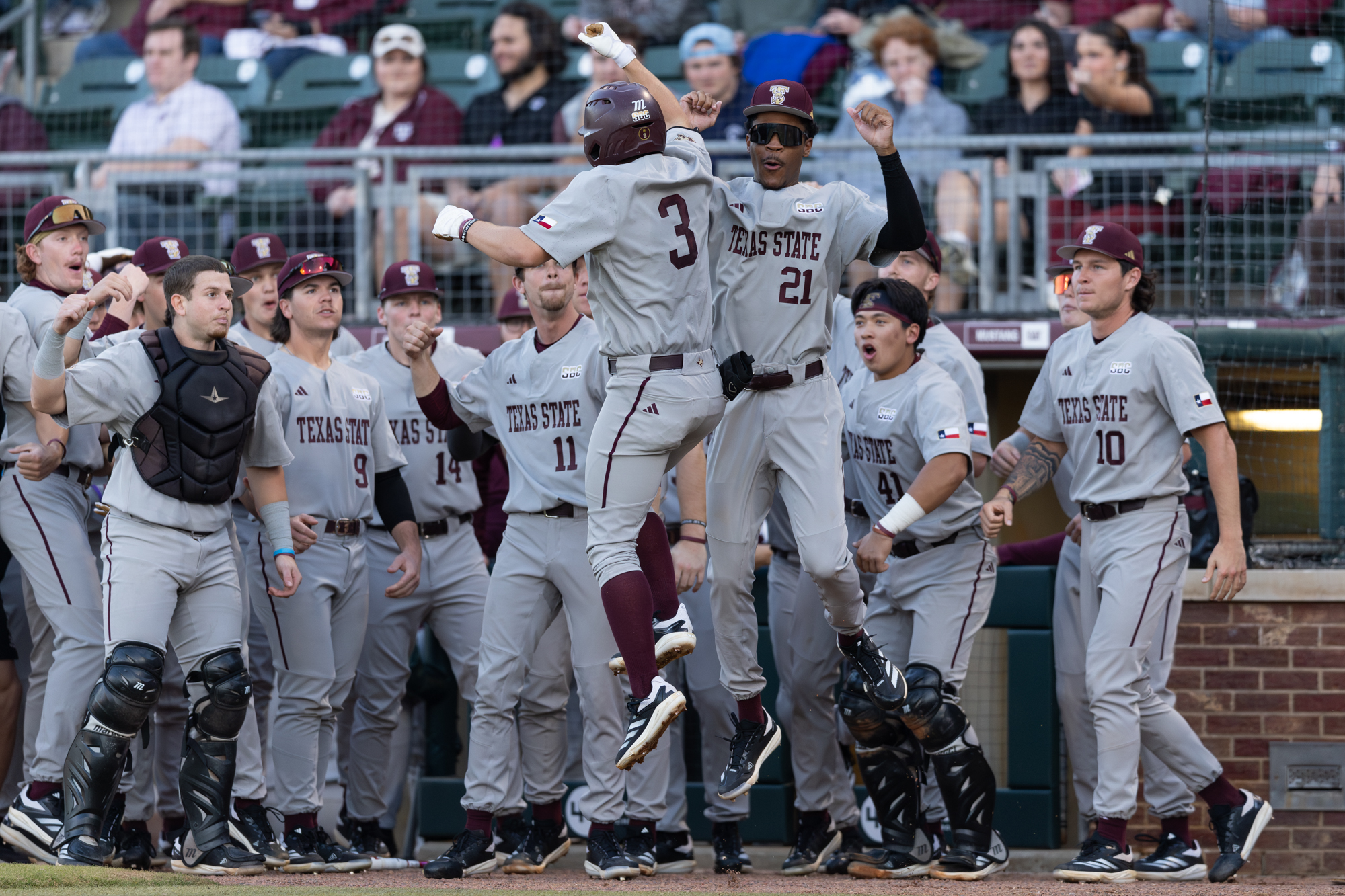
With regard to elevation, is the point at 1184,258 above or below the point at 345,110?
below

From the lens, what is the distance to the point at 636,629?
452 centimetres

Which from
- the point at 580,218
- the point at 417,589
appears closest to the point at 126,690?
the point at 417,589

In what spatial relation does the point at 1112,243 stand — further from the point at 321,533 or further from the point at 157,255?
the point at 157,255

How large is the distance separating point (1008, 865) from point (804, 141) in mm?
3180

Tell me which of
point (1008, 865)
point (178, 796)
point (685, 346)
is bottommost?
point (1008, 865)

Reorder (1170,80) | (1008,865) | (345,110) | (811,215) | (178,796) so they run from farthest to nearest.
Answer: (345,110)
(1170,80)
(1008,865)
(178,796)
(811,215)

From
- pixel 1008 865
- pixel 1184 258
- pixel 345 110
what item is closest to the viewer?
pixel 1008 865

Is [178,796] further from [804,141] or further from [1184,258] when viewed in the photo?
[1184,258]

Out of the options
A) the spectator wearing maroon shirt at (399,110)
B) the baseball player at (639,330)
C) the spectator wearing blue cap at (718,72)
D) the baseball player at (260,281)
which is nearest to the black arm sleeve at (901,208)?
the baseball player at (639,330)

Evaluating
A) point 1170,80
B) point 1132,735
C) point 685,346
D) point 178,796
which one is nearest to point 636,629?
point 685,346

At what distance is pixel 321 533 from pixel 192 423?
0.94 m

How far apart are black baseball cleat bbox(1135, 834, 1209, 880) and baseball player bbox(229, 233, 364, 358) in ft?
12.2

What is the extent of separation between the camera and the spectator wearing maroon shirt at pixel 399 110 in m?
9.49

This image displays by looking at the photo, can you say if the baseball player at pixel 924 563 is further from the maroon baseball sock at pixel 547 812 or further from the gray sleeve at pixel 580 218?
the gray sleeve at pixel 580 218
